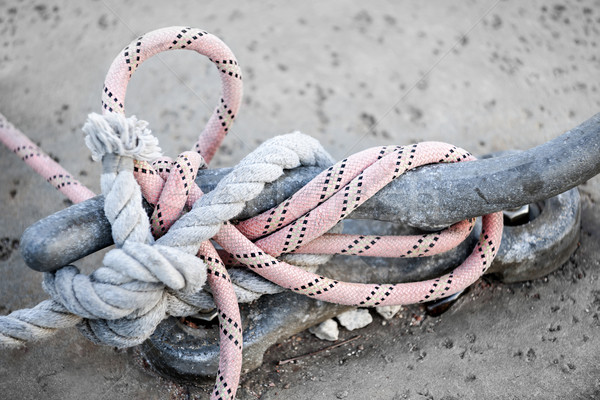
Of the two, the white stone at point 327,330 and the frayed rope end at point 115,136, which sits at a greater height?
the frayed rope end at point 115,136

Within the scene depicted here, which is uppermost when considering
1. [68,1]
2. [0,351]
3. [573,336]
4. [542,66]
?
[68,1]

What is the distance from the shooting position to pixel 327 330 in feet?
5.70

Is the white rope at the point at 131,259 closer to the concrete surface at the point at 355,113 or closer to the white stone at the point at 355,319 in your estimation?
the concrete surface at the point at 355,113

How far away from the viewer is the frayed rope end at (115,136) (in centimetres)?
128

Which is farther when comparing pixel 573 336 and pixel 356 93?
pixel 356 93

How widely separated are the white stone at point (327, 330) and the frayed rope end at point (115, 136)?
769mm

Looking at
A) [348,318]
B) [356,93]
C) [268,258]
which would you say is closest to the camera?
[268,258]

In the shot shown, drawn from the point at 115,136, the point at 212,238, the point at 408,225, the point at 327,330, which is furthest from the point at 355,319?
the point at 115,136

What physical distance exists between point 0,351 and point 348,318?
106 cm

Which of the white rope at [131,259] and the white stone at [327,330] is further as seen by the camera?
the white stone at [327,330]

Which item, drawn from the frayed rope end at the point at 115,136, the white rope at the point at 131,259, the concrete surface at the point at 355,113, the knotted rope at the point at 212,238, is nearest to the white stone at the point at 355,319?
the concrete surface at the point at 355,113

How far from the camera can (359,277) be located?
1.71 m

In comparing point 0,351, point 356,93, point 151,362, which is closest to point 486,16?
point 356,93

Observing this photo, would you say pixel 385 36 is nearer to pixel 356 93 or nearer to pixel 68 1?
pixel 356 93
